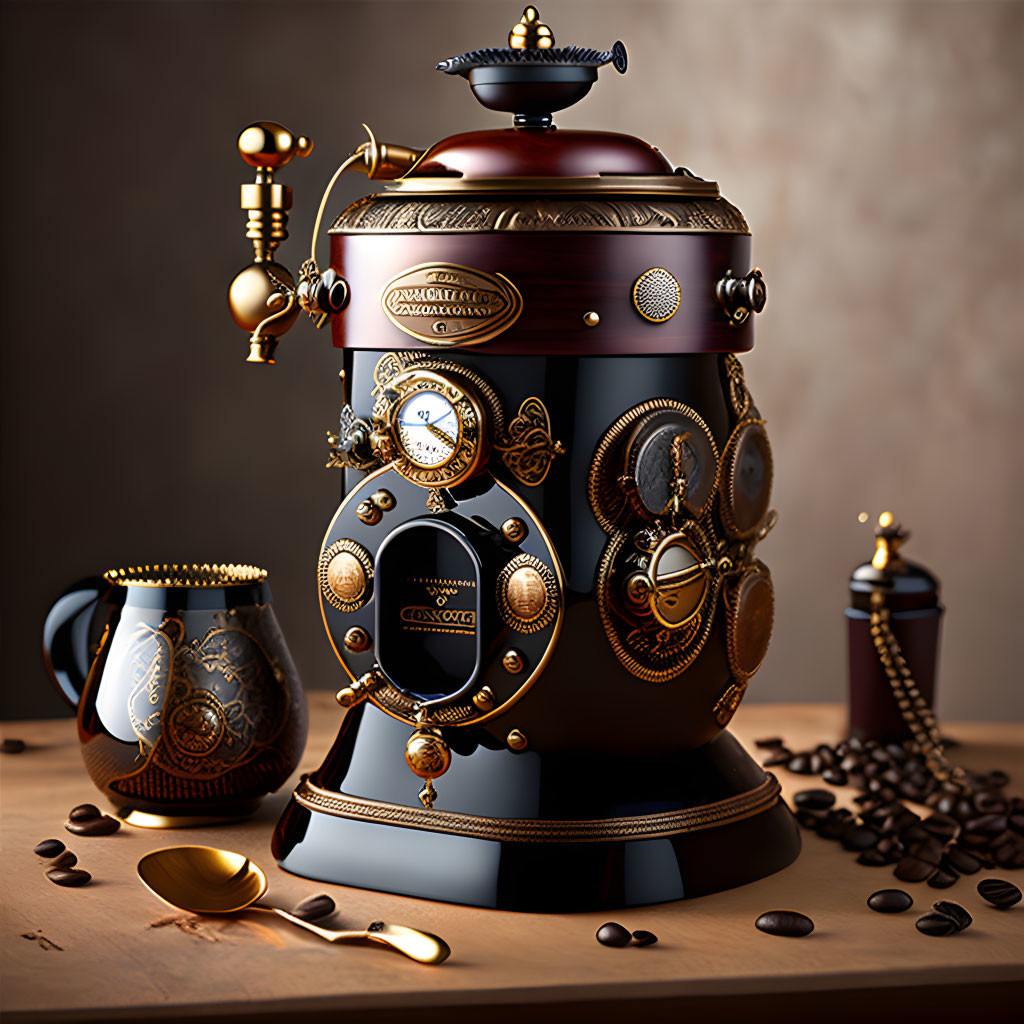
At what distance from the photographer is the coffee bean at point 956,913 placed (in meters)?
1.43

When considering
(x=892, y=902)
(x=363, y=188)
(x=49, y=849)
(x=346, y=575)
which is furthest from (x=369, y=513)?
(x=363, y=188)

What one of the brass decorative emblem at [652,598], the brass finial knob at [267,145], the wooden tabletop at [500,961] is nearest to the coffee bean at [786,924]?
the wooden tabletop at [500,961]

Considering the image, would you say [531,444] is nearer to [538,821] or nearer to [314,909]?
[538,821]

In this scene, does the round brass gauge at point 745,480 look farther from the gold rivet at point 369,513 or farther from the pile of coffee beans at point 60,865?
the pile of coffee beans at point 60,865

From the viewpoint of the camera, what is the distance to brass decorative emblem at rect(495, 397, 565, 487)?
1.49m

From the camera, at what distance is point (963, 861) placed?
161cm

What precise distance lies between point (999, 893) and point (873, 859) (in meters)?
0.15

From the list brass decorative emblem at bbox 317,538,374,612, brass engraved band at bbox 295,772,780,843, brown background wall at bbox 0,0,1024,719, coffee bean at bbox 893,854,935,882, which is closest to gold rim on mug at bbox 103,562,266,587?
brass decorative emblem at bbox 317,538,374,612

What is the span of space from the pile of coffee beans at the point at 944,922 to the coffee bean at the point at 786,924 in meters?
0.10

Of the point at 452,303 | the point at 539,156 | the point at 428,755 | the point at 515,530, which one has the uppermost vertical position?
Result: the point at 539,156

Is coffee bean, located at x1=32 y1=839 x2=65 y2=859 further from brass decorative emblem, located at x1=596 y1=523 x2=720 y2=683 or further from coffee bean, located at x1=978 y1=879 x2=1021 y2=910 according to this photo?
coffee bean, located at x1=978 y1=879 x2=1021 y2=910

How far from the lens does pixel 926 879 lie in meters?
1.59

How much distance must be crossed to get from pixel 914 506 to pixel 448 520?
1794 mm

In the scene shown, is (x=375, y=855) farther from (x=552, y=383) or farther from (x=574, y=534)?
(x=552, y=383)
